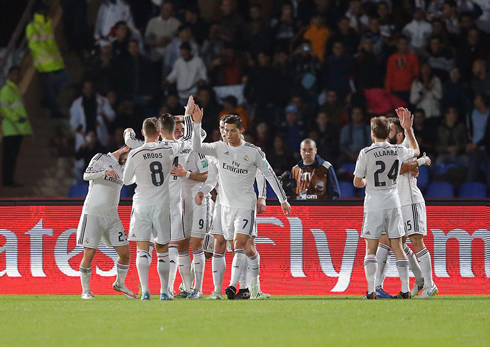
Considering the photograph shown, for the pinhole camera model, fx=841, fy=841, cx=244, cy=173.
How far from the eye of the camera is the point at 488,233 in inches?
421

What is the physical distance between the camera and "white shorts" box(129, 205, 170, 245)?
9.39 m

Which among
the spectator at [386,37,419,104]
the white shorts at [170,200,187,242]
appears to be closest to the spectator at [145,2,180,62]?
the spectator at [386,37,419,104]

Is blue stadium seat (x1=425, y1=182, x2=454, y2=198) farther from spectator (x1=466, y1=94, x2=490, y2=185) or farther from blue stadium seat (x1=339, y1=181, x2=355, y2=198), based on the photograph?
blue stadium seat (x1=339, y1=181, x2=355, y2=198)

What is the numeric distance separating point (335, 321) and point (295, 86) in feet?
31.1

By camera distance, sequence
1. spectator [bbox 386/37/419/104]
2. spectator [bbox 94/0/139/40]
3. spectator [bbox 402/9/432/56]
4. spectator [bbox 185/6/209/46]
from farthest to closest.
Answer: spectator [bbox 94/0/139/40] → spectator [bbox 185/6/209/46] → spectator [bbox 402/9/432/56] → spectator [bbox 386/37/419/104]

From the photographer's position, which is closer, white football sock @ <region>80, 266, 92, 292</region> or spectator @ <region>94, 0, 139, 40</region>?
white football sock @ <region>80, 266, 92, 292</region>

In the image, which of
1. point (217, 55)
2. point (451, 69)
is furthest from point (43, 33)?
point (451, 69)

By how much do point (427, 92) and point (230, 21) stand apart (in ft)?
14.2

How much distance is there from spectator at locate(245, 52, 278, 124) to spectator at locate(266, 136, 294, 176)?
137cm

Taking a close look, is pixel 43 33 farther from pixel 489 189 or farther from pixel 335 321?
pixel 335 321

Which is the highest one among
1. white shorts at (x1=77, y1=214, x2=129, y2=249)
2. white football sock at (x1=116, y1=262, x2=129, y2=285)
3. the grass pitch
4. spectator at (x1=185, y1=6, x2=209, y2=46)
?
spectator at (x1=185, y1=6, x2=209, y2=46)

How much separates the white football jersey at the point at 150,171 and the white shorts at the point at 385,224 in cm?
231

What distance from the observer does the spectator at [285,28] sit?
1691cm

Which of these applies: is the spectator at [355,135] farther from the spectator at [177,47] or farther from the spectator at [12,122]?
the spectator at [12,122]
